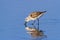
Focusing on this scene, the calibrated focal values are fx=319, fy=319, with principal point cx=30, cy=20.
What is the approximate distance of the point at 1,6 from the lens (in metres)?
13.9

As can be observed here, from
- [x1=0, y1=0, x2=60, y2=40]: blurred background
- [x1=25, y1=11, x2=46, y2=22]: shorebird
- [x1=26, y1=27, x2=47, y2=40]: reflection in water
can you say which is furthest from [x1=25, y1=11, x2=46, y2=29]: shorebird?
[x1=26, y1=27, x2=47, y2=40]: reflection in water

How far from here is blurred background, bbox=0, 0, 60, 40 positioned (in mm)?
9398

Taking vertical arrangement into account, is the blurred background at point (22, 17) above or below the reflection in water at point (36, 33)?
above

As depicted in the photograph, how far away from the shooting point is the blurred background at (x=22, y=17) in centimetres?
940

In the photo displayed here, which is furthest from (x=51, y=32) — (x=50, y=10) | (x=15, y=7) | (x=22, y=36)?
(x=15, y=7)

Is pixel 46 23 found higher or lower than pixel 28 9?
lower

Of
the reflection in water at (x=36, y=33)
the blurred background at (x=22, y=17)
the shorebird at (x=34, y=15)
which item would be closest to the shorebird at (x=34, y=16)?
the shorebird at (x=34, y=15)

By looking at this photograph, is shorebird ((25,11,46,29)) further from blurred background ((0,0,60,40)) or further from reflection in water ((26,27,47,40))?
reflection in water ((26,27,47,40))

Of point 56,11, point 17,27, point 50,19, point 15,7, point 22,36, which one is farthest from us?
point 15,7

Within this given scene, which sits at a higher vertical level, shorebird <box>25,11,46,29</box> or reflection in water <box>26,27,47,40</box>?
shorebird <box>25,11,46,29</box>

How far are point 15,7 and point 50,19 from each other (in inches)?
111

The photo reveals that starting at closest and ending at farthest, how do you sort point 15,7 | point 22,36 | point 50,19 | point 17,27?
point 22,36, point 17,27, point 50,19, point 15,7

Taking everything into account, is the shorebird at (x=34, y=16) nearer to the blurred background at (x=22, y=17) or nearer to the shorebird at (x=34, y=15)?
the shorebird at (x=34, y=15)

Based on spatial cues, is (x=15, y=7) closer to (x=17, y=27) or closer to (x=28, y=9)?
(x=28, y=9)
